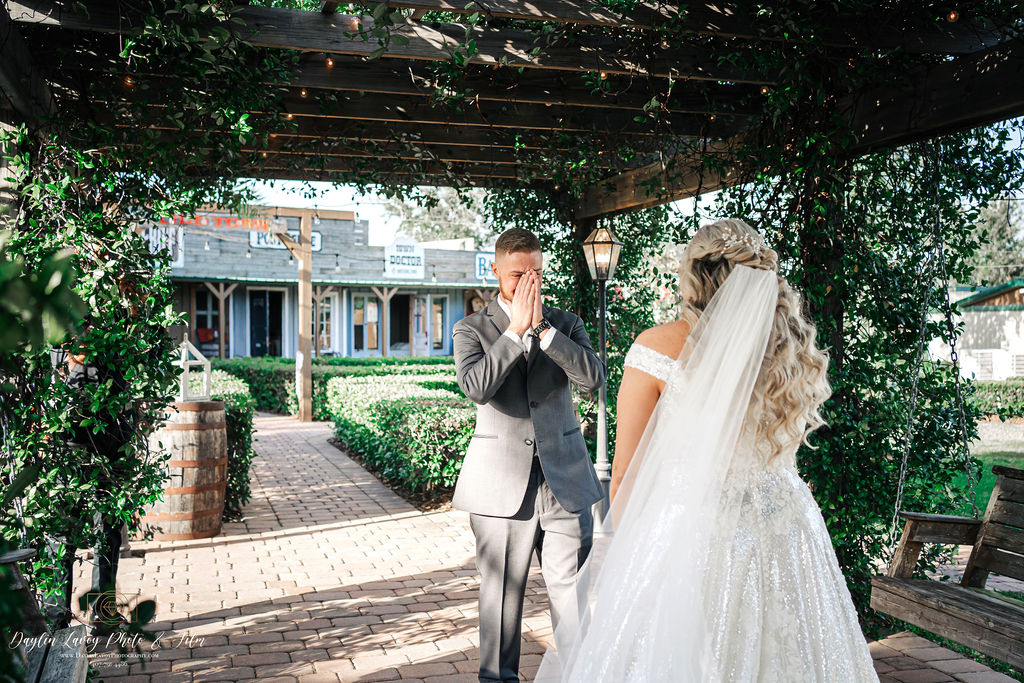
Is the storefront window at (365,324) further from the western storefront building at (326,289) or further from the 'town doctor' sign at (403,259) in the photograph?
the 'town doctor' sign at (403,259)

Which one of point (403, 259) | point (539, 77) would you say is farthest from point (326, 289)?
point (539, 77)

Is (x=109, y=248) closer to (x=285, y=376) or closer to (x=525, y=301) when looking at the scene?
(x=525, y=301)

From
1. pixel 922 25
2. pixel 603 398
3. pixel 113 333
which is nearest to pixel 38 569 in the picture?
pixel 113 333

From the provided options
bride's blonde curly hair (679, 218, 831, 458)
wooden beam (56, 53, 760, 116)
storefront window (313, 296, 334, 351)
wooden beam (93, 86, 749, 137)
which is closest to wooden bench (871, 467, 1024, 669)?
bride's blonde curly hair (679, 218, 831, 458)

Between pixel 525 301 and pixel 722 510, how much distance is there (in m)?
1.15

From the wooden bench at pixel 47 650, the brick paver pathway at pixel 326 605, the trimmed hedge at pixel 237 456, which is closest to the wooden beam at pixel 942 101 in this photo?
the brick paver pathway at pixel 326 605

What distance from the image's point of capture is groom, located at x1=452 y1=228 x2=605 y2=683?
3.29 meters

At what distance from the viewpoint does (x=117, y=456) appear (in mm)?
4312

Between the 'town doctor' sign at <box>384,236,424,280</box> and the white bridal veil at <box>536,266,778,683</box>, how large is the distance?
2560 centimetres

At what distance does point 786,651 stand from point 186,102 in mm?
3791

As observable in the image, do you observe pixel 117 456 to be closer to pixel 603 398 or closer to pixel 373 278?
pixel 603 398

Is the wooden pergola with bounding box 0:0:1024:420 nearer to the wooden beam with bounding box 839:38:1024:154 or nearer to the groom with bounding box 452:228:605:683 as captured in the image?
the wooden beam with bounding box 839:38:1024:154

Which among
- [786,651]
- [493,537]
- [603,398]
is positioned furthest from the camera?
[603,398]

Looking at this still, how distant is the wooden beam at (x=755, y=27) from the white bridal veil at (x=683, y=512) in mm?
1978
